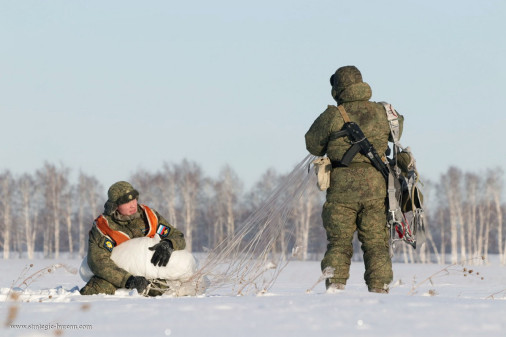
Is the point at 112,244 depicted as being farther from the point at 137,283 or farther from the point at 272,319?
the point at 272,319

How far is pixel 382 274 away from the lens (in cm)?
532

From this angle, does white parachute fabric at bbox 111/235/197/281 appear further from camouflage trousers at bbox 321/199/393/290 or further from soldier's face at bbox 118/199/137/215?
camouflage trousers at bbox 321/199/393/290

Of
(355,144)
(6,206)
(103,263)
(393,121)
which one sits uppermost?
(393,121)

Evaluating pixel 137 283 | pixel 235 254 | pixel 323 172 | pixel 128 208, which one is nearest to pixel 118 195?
pixel 128 208

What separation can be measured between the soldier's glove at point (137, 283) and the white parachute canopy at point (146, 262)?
114mm

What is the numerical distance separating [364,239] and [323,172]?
1.96ft

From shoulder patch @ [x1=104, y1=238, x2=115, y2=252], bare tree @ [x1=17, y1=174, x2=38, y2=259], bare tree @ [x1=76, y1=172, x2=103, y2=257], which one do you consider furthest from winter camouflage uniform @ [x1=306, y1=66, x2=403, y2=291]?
bare tree @ [x1=76, y1=172, x2=103, y2=257]

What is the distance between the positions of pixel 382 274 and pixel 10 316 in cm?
302

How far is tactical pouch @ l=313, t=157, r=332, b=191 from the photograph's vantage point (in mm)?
5441

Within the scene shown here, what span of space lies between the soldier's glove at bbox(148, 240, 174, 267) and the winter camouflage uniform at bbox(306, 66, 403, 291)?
50.5 inches

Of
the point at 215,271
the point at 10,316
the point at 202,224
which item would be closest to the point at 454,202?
the point at 202,224

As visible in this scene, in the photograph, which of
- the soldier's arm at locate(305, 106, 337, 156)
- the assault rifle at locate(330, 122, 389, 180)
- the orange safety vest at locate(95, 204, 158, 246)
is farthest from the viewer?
the orange safety vest at locate(95, 204, 158, 246)

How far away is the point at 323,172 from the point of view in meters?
5.45

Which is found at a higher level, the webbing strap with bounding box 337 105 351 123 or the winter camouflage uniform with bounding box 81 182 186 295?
the webbing strap with bounding box 337 105 351 123
